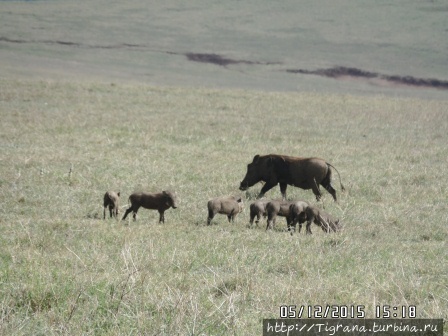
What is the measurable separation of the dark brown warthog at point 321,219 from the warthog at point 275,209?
1.06 feet

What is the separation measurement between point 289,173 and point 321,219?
335 cm

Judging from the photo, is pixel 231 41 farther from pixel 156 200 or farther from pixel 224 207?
pixel 224 207

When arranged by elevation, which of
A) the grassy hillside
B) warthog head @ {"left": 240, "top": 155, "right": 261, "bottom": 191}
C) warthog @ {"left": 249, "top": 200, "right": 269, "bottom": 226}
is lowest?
the grassy hillside

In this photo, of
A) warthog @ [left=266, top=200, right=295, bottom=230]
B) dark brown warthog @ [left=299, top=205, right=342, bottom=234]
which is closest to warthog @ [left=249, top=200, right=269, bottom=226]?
warthog @ [left=266, top=200, right=295, bottom=230]

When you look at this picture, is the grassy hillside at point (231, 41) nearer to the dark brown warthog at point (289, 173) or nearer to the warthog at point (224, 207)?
the dark brown warthog at point (289, 173)

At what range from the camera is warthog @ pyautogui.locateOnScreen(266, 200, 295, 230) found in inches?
396

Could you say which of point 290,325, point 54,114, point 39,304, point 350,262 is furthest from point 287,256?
point 54,114

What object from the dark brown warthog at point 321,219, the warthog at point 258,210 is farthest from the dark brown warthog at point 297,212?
the warthog at point 258,210

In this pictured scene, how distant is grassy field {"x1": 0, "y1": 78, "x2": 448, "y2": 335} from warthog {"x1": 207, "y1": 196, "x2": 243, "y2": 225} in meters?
0.18

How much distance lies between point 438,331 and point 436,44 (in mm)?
56796

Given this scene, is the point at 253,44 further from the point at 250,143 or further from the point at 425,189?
the point at 425,189

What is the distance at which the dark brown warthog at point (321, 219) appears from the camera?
9.79m

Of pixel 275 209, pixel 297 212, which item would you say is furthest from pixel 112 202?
pixel 297 212

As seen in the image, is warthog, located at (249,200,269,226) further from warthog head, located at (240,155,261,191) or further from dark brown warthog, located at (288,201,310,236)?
warthog head, located at (240,155,261,191)
